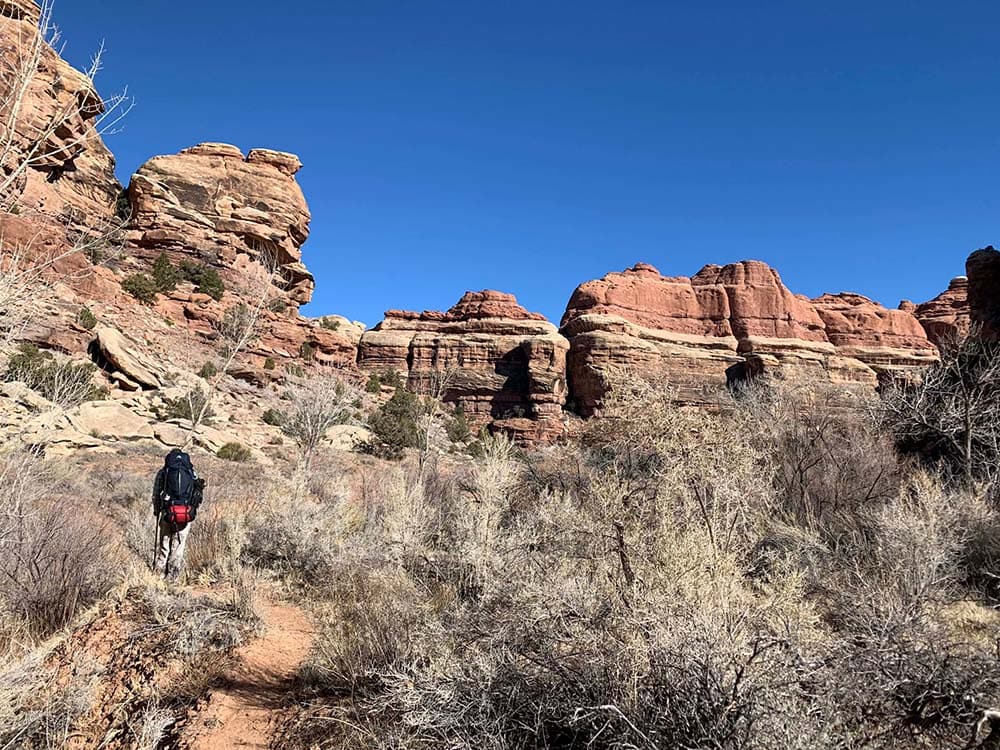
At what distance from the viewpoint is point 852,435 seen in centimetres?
1022

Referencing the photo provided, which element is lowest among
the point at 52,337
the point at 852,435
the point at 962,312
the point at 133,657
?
the point at 133,657

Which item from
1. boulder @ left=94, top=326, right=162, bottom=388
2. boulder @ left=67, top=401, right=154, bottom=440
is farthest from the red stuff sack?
boulder @ left=94, top=326, right=162, bottom=388

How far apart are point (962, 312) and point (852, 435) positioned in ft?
188

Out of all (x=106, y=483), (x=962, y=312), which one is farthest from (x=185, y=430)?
(x=962, y=312)

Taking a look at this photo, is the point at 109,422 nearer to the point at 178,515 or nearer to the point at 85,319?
the point at 85,319

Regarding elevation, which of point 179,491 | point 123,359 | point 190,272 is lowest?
point 179,491

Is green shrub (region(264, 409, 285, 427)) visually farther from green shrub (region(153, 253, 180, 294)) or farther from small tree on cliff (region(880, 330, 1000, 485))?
small tree on cliff (region(880, 330, 1000, 485))

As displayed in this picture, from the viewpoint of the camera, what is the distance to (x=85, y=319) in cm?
1922

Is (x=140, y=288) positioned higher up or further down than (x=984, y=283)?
higher up

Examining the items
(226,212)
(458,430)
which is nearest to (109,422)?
(458,430)

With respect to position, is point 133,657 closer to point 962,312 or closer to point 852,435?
point 852,435

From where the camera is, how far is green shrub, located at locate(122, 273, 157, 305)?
24.8 meters

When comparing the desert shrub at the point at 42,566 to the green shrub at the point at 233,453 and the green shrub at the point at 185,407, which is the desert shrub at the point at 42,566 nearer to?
the green shrub at the point at 233,453

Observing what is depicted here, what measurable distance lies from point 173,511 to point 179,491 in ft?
0.74
